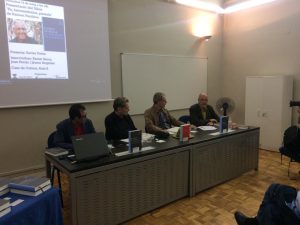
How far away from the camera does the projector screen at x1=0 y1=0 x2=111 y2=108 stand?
3236 millimetres

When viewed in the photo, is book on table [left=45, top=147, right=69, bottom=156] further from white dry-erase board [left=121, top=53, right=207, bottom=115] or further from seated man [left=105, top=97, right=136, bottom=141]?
white dry-erase board [left=121, top=53, right=207, bottom=115]

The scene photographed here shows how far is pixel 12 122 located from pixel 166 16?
3.37 m

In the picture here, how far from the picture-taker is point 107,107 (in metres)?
4.28

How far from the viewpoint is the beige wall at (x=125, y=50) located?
3445mm

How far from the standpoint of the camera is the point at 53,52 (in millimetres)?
3549

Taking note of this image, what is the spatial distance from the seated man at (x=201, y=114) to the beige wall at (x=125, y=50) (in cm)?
114

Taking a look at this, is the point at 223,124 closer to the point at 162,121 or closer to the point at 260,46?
the point at 162,121

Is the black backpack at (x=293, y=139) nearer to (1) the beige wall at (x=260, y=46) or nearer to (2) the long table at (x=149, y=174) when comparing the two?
(2) the long table at (x=149, y=174)

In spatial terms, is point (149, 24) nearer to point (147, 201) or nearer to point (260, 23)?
point (260, 23)

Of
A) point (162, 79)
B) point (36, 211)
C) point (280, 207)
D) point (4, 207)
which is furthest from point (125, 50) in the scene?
point (280, 207)

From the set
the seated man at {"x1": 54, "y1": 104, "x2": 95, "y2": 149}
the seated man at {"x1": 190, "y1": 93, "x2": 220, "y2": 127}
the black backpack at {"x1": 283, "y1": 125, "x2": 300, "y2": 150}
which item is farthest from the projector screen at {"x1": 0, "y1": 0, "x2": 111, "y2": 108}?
the black backpack at {"x1": 283, "y1": 125, "x2": 300, "y2": 150}

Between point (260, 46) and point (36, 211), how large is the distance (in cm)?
522

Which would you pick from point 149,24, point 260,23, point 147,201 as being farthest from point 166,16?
point 147,201

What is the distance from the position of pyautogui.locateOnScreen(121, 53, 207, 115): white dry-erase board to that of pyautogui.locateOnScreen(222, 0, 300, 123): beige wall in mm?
735
